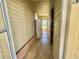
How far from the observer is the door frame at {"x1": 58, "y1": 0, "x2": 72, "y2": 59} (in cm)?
162

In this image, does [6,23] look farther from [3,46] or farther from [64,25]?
[64,25]

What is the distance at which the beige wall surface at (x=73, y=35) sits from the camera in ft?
4.97

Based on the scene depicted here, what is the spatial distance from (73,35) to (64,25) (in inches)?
10.2

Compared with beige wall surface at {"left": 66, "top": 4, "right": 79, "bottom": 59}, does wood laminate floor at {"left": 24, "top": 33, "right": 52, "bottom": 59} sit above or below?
below

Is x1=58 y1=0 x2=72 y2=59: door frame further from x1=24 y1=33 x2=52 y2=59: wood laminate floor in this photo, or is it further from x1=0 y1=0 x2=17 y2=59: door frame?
x1=24 y1=33 x2=52 y2=59: wood laminate floor

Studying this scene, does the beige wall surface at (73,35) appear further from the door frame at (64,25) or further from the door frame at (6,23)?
the door frame at (6,23)

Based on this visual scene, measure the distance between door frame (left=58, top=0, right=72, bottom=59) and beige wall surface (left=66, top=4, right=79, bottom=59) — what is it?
8cm

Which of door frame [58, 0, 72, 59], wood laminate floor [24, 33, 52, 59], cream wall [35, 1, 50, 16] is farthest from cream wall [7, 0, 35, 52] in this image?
cream wall [35, 1, 50, 16]

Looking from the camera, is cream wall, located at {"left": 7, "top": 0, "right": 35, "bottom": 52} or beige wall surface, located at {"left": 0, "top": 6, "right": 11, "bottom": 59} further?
cream wall, located at {"left": 7, "top": 0, "right": 35, "bottom": 52}

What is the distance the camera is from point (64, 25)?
171cm

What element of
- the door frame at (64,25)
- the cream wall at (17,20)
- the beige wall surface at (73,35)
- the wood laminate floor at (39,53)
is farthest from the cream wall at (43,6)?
the beige wall surface at (73,35)

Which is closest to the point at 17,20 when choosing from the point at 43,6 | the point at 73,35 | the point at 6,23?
the point at 6,23

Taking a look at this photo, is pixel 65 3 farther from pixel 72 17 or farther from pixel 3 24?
pixel 3 24

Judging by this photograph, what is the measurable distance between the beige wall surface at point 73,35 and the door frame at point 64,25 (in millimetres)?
85
